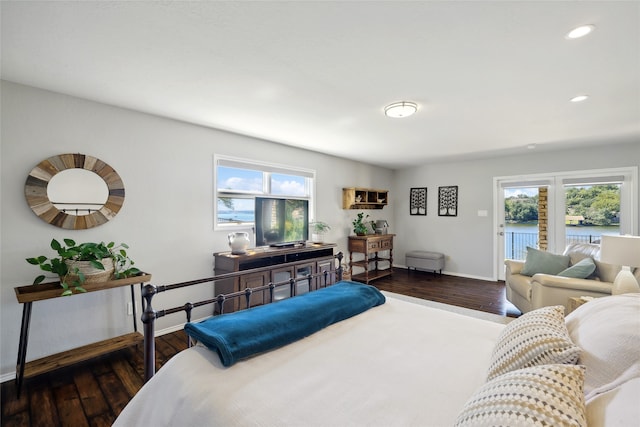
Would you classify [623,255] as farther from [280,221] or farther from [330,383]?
[280,221]

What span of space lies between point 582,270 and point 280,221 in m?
3.51

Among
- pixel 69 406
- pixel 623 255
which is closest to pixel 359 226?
pixel 623 255

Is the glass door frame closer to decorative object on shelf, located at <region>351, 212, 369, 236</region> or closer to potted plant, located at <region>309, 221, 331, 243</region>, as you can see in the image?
decorative object on shelf, located at <region>351, 212, 369, 236</region>

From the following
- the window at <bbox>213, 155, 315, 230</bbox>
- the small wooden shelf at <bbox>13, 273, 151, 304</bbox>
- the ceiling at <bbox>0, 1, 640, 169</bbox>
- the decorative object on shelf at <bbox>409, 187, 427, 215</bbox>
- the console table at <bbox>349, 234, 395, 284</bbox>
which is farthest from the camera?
the decorative object on shelf at <bbox>409, 187, 427, 215</bbox>

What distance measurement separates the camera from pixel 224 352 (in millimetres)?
1204

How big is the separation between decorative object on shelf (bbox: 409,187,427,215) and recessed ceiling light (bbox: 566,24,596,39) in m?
4.87

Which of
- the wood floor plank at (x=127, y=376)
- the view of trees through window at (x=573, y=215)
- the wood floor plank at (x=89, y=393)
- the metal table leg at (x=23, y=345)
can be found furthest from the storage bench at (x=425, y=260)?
the metal table leg at (x=23, y=345)

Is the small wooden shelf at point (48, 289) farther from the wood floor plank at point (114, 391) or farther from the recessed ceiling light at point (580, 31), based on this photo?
the recessed ceiling light at point (580, 31)

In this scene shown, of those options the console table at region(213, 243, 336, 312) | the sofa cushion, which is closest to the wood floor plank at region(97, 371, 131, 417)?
the console table at region(213, 243, 336, 312)

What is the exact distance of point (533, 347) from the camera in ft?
3.27

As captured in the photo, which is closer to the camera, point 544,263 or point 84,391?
point 84,391

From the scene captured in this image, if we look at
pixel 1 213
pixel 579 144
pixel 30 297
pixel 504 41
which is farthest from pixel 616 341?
pixel 579 144

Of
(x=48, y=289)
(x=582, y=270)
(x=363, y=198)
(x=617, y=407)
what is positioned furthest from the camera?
(x=363, y=198)

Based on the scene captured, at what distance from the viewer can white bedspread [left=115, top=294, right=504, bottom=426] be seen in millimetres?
946
